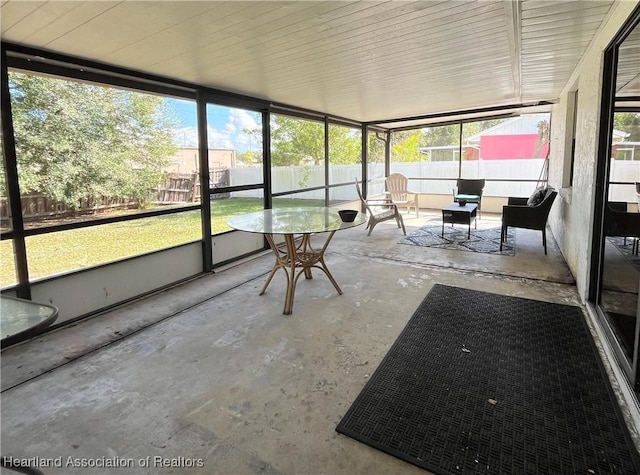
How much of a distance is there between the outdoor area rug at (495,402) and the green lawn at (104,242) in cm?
252

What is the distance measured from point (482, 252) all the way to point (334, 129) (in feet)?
12.2

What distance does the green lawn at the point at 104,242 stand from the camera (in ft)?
8.96

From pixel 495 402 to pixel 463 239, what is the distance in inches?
161

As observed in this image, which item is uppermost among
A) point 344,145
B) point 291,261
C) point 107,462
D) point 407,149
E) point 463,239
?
point 407,149

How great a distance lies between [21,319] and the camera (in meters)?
1.23

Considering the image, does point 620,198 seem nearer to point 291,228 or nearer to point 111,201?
point 291,228

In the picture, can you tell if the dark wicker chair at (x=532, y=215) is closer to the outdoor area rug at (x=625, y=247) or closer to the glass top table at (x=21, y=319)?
the outdoor area rug at (x=625, y=247)

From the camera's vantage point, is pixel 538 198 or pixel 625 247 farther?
pixel 538 198

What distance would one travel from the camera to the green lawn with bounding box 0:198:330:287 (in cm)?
273

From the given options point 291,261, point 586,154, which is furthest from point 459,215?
point 291,261

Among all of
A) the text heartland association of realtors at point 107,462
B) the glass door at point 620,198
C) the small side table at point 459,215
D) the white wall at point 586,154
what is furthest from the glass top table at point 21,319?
the small side table at point 459,215

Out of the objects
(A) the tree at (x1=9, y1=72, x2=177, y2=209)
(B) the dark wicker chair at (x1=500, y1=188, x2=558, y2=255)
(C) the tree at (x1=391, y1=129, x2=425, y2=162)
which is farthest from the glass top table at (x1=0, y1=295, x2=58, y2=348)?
(C) the tree at (x1=391, y1=129, x2=425, y2=162)

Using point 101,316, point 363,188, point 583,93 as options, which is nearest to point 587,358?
point 583,93

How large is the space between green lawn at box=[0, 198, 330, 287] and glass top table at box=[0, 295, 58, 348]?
5.38ft
